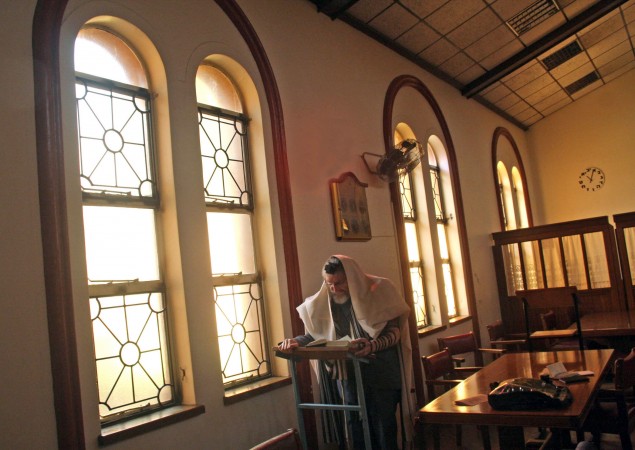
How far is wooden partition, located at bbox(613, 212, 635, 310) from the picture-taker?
22.2 feet

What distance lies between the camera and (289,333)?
4.06 meters

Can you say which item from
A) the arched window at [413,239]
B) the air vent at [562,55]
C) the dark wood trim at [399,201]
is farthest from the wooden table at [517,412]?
the air vent at [562,55]

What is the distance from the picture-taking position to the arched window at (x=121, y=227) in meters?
3.05

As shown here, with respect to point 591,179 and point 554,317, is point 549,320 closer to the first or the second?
point 554,317

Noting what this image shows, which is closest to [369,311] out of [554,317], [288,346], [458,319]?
[288,346]

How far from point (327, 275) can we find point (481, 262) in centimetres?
489

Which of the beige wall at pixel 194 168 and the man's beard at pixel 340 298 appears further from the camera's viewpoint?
the man's beard at pixel 340 298

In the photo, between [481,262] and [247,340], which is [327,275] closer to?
[247,340]

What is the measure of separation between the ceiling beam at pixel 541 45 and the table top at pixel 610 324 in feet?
11.7

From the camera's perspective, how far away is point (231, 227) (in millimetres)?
3990

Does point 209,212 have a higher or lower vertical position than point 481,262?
higher

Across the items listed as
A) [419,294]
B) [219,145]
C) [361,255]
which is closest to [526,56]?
[419,294]

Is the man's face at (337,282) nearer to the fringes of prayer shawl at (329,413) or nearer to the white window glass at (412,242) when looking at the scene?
the fringes of prayer shawl at (329,413)

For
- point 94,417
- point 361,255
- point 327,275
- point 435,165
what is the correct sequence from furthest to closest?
point 435,165 < point 361,255 < point 327,275 < point 94,417
